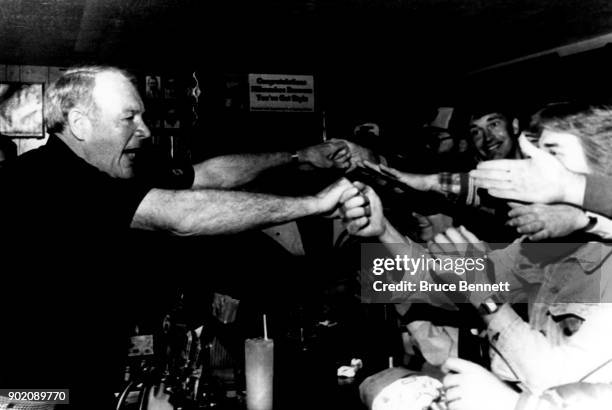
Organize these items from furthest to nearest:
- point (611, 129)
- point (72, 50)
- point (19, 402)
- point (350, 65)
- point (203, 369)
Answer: point (350, 65), point (72, 50), point (203, 369), point (611, 129), point (19, 402)

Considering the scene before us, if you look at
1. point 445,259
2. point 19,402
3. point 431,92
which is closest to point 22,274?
point 19,402

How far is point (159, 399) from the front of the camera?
5.91 ft

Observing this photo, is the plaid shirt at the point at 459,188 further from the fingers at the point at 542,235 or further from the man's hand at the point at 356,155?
the fingers at the point at 542,235

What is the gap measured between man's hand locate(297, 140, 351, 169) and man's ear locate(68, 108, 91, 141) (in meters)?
1.00

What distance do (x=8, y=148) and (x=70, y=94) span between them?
1723 millimetres

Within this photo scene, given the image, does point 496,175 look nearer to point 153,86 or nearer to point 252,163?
point 252,163

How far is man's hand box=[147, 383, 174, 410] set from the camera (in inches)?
70.4

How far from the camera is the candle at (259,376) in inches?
68.8

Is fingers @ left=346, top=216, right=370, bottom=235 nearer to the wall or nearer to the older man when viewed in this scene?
the older man

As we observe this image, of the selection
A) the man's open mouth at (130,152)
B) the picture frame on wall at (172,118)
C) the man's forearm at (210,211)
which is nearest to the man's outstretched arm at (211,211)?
the man's forearm at (210,211)

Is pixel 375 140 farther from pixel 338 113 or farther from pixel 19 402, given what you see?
pixel 19 402

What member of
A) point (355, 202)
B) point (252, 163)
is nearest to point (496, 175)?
point (355, 202)

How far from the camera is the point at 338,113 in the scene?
3.58m

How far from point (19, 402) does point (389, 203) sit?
1.94 meters
